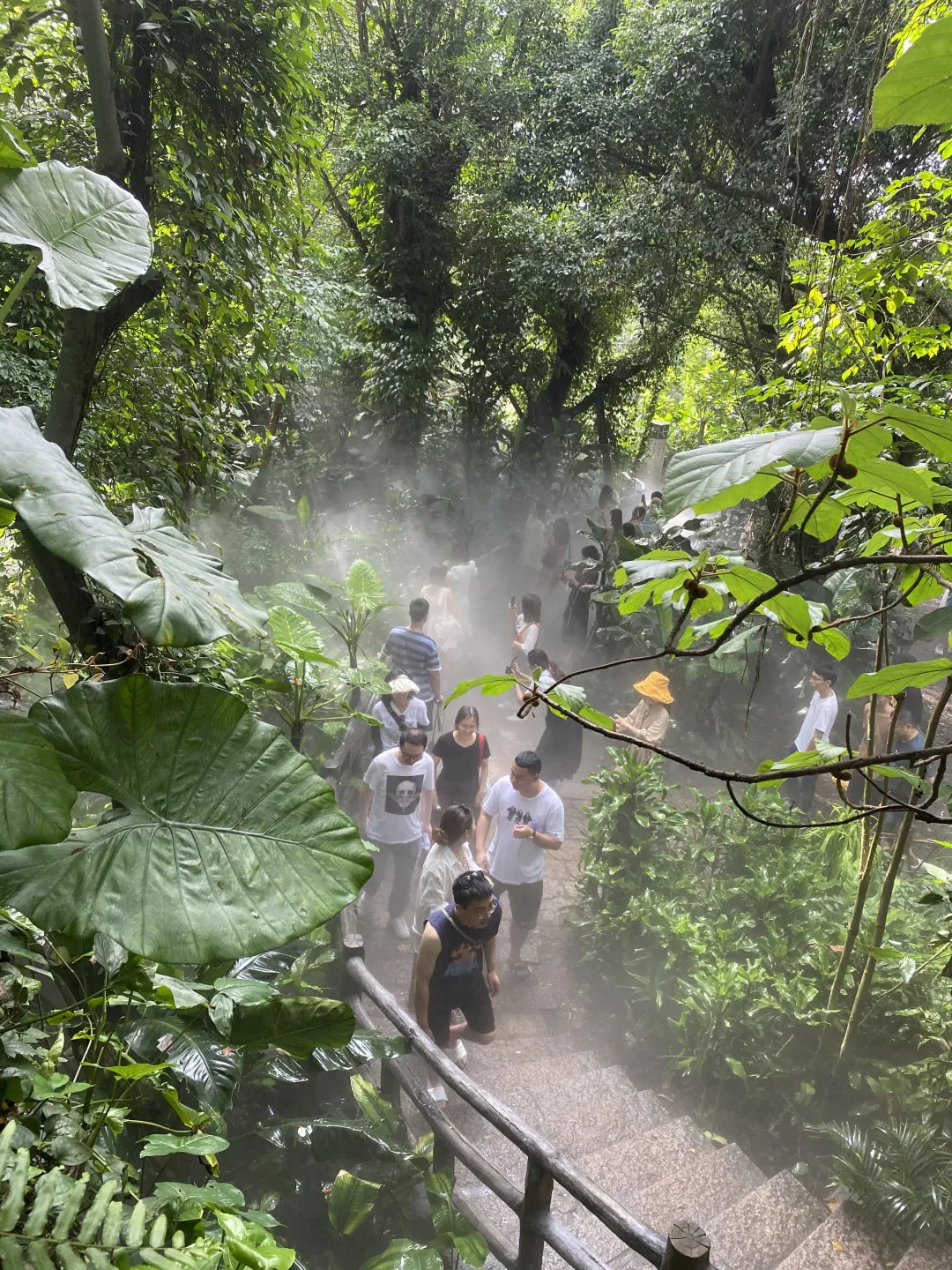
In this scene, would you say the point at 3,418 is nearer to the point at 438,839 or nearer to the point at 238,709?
the point at 238,709

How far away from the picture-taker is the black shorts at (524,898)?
396cm

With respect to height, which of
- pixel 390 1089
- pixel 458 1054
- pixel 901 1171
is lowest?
pixel 458 1054

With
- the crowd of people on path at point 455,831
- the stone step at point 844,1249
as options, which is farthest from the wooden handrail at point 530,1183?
the stone step at point 844,1249

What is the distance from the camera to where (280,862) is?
1044mm

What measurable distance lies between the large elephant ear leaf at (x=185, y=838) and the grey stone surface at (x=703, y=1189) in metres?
2.73

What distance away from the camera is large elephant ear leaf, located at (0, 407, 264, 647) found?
0.83m

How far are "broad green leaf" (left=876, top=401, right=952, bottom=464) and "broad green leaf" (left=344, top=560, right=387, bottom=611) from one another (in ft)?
12.5

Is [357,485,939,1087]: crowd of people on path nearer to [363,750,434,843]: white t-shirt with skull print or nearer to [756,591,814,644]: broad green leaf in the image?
[363,750,434,843]: white t-shirt with skull print

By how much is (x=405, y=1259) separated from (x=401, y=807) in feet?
6.76

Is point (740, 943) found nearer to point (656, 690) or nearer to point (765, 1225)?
point (765, 1225)

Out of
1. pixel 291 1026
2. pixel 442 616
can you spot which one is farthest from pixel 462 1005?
pixel 442 616

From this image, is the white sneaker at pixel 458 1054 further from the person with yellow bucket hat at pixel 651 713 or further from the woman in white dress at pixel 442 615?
the woman in white dress at pixel 442 615

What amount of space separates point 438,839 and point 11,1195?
275 centimetres

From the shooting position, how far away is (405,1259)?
213 centimetres
